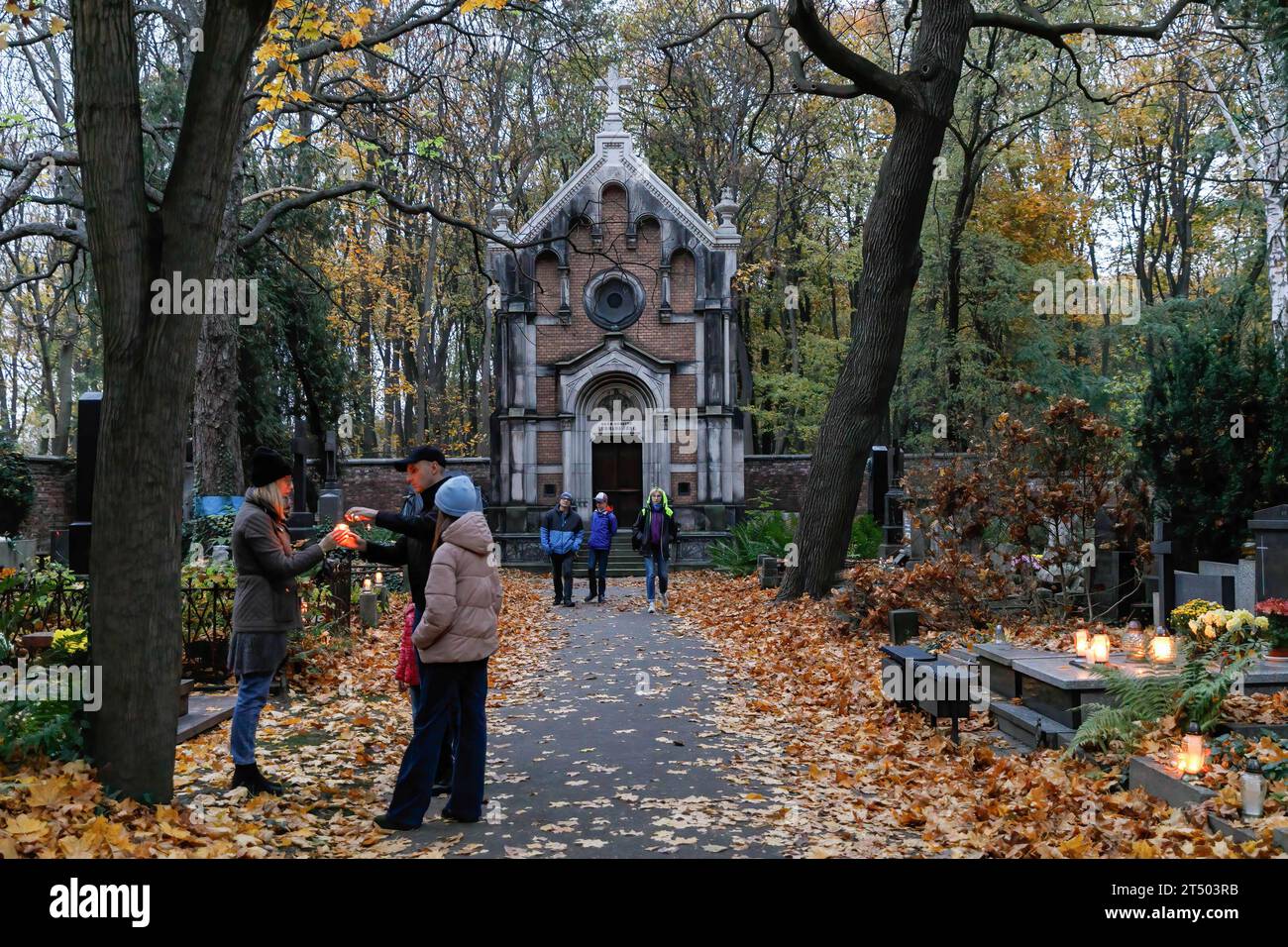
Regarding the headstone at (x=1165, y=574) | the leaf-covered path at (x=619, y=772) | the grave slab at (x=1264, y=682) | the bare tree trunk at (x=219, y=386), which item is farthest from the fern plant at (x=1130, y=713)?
the bare tree trunk at (x=219, y=386)

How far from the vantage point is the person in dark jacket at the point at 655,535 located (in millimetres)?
17016

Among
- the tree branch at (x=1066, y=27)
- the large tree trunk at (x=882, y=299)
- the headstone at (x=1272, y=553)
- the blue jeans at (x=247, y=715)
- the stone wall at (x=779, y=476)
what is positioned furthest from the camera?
the stone wall at (x=779, y=476)

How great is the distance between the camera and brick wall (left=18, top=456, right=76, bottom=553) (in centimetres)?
2445

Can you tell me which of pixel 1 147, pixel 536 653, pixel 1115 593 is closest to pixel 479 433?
pixel 1 147

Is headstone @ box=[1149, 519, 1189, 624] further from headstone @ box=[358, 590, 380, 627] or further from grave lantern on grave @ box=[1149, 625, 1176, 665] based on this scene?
headstone @ box=[358, 590, 380, 627]

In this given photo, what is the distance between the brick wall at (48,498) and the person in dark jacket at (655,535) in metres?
15.2

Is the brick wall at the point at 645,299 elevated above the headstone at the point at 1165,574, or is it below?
above

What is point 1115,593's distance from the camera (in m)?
12.2

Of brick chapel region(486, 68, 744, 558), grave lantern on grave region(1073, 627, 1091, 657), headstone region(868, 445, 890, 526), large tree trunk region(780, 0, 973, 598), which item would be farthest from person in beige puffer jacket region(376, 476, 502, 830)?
brick chapel region(486, 68, 744, 558)

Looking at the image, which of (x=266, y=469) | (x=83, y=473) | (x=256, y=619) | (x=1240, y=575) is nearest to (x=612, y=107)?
(x=83, y=473)

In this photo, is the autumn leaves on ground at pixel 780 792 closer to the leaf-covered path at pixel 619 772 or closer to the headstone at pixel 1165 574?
the leaf-covered path at pixel 619 772

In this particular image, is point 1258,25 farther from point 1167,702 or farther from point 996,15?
point 1167,702

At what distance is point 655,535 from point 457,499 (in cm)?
1106

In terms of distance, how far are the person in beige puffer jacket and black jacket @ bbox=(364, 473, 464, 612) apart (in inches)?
10.6
